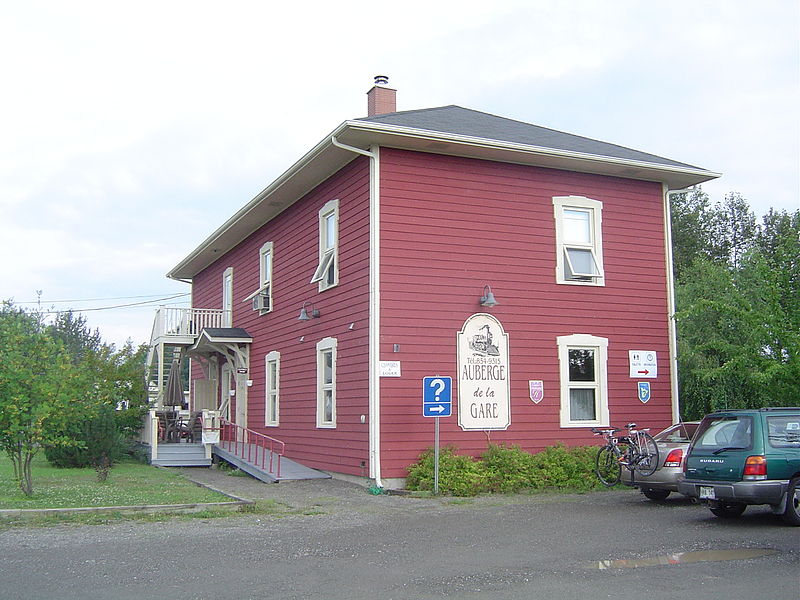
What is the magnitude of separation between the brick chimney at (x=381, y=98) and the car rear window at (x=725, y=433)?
11992mm

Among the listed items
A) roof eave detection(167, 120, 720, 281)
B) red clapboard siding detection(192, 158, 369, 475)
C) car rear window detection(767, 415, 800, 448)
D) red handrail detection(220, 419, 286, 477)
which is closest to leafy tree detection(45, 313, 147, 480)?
red handrail detection(220, 419, 286, 477)

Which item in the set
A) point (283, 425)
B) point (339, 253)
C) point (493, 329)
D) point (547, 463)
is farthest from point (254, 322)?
point (547, 463)

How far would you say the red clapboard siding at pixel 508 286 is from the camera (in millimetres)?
16417

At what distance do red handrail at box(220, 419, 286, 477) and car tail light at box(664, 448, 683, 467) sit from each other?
25.8 feet

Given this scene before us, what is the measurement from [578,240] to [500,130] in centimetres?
292

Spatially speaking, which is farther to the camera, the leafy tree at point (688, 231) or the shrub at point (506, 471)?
Result: the leafy tree at point (688, 231)

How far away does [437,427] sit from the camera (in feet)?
49.1

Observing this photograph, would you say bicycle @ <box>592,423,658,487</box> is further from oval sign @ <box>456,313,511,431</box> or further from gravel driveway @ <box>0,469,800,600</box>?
oval sign @ <box>456,313,511,431</box>

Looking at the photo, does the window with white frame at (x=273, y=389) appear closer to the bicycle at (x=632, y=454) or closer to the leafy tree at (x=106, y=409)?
the leafy tree at (x=106, y=409)

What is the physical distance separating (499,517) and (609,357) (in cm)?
677

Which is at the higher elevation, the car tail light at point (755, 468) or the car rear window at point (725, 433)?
the car rear window at point (725, 433)

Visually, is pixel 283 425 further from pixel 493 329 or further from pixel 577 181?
pixel 577 181

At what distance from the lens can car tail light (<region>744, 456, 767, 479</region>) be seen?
430 inches

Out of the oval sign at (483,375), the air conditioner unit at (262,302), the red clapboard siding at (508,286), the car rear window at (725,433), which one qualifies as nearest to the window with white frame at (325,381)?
the red clapboard siding at (508,286)
